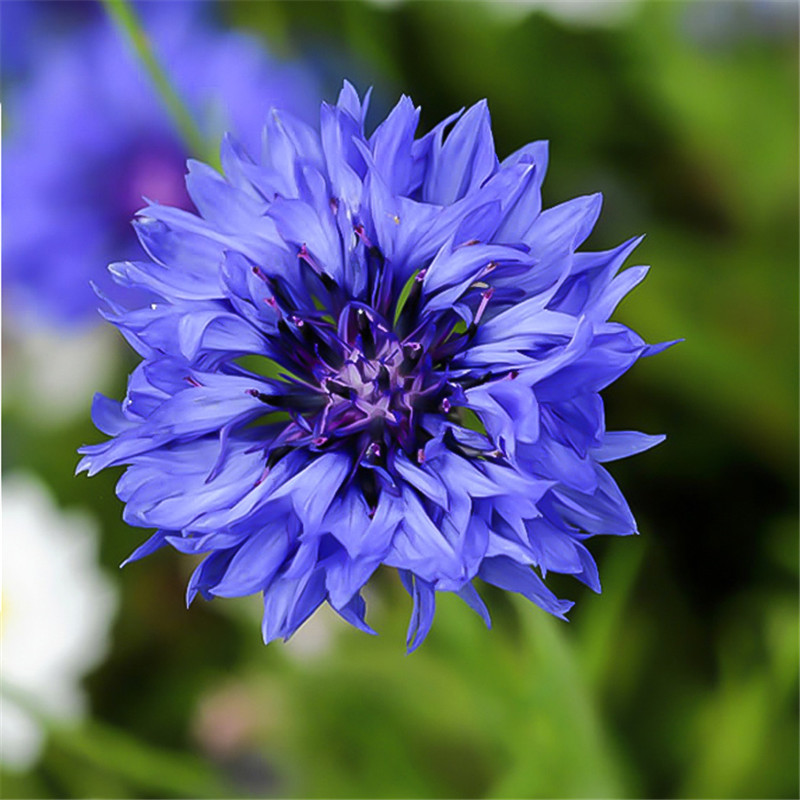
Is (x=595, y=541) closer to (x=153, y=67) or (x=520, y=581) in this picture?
(x=520, y=581)

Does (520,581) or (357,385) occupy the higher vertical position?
(357,385)

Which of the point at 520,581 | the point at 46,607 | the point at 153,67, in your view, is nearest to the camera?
the point at 520,581

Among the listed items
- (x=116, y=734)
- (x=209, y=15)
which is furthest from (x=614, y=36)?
(x=116, y=734)

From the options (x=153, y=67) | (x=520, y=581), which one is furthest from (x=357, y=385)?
(x=153, y=67)

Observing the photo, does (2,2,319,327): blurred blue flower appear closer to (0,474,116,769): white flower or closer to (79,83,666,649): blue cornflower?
(0,474,116,769): white flower

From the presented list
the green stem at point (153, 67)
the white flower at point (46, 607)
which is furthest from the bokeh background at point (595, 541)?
the green stem at point (153, 67)

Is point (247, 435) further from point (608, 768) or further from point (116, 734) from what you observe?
point (116, 734)
